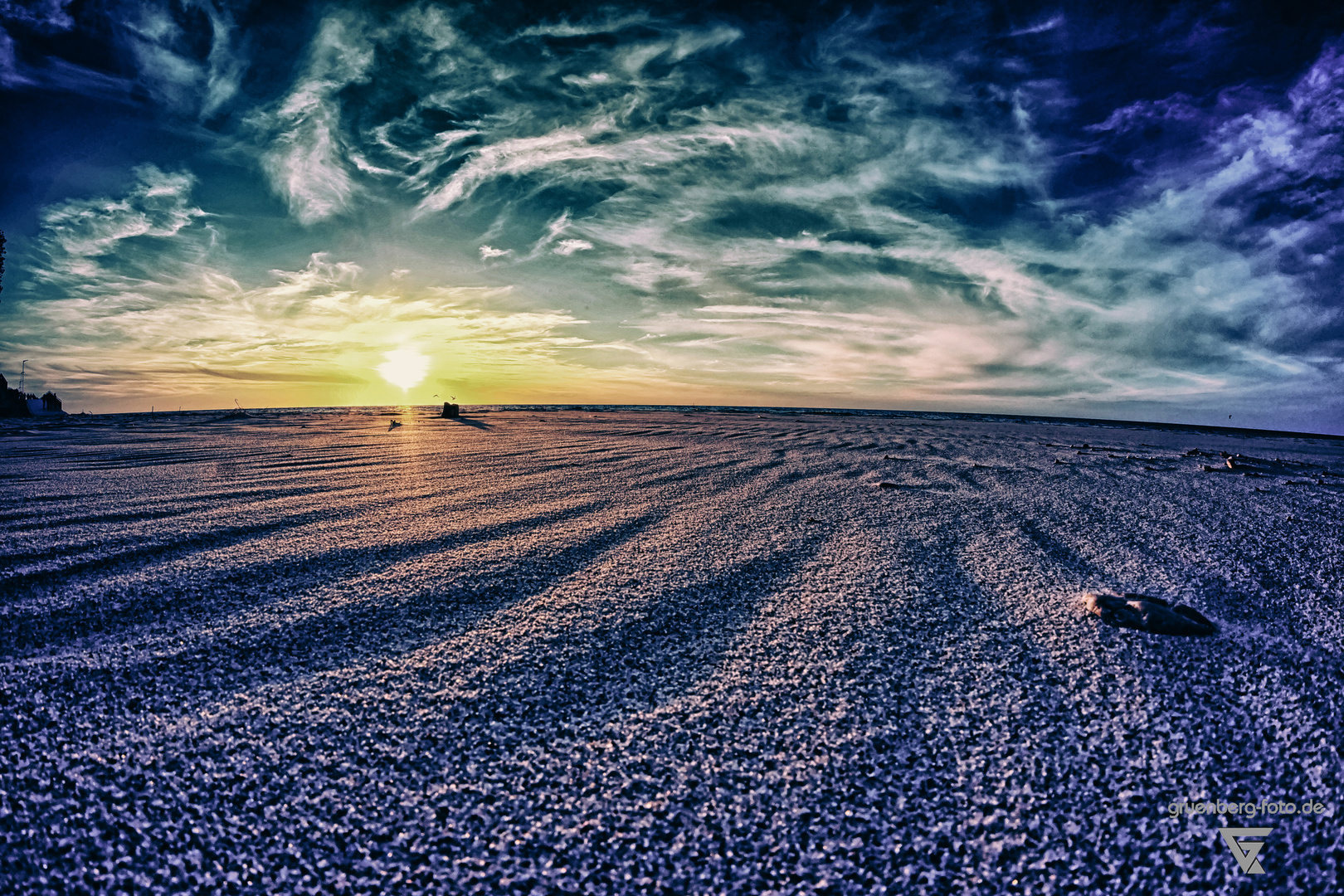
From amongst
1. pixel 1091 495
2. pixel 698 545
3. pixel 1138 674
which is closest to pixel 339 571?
pixel 698 545

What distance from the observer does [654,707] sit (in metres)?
1.41

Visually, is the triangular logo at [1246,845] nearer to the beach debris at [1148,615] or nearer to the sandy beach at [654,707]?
the sandy beach at [654,707]

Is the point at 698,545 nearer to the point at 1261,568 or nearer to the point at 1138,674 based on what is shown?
the point at 1138,674

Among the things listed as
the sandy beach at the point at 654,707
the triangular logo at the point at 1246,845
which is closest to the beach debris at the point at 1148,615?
the sandy beach at the point at 654,707

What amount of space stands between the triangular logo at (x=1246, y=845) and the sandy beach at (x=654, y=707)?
0.02m

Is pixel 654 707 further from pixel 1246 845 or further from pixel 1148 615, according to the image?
pixel 1148 615

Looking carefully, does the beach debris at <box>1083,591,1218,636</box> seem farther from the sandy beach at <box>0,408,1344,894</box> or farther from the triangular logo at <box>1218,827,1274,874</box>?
the triangular logo at <box>1218,827,1274,874</box>

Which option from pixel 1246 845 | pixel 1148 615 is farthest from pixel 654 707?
pixel 1148 615

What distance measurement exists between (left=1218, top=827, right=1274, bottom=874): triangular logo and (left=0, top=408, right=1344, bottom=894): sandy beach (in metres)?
0.02

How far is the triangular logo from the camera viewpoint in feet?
3.22

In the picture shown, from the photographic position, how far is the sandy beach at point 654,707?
97cm

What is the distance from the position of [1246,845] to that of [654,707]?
1.23m

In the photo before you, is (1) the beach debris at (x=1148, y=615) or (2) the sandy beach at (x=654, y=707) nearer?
(2) the sandy beach at (x=654, y=707)

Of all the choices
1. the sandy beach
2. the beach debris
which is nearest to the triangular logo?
the sandy beach
